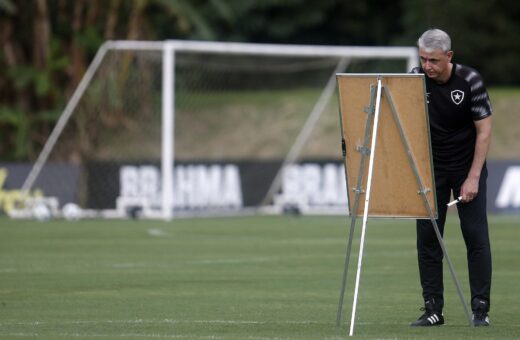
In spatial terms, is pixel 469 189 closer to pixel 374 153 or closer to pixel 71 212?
pixel 374 153

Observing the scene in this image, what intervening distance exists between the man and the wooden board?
1.25 ft

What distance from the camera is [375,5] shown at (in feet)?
165

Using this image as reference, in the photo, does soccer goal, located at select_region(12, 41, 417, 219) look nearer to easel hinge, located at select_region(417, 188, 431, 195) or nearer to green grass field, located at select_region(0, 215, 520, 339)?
green grass field, located at select_region(0, 215, 520, 339)

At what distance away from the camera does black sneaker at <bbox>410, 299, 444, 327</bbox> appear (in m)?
10.5

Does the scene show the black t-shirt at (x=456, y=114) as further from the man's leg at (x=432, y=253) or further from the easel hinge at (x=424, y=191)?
the easel hinge at (x=424, y=191)

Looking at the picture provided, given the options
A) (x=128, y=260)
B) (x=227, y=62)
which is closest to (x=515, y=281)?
(x=128, y=260)

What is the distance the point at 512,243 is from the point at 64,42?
18726 millimetres

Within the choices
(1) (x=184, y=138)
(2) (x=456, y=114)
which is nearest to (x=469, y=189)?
(2) (x=456, y=114)

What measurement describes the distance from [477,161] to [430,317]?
1.22 meters

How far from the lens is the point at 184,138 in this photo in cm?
3609

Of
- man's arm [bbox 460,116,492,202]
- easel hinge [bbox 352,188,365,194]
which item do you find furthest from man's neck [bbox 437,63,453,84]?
easel hinge [bbox 352,188,365,194]

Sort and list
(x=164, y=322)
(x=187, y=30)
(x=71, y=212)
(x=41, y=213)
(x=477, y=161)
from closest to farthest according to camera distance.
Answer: (x=477, y=161), (x=164, y=322), (x=41, y=213), (x=71, y=212), (x=187, y=30)

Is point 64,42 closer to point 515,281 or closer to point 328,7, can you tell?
point 328,7

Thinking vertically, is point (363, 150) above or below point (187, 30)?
below
